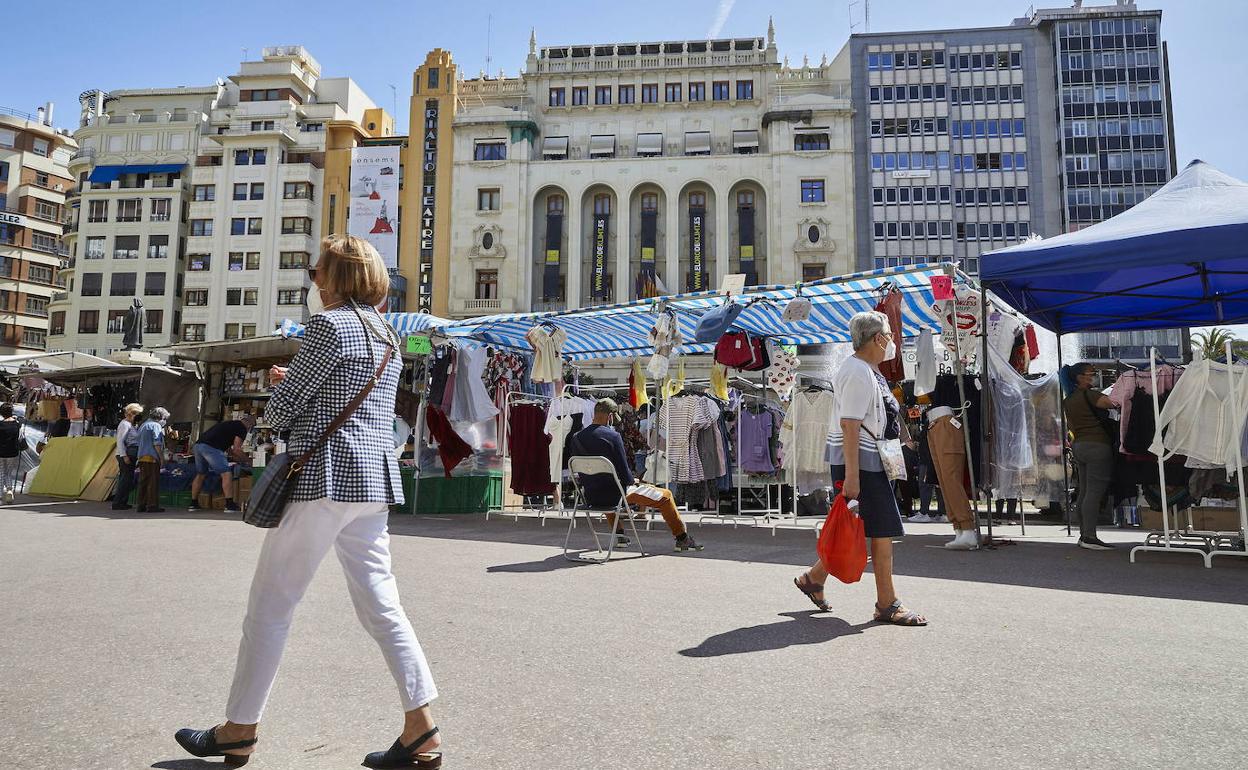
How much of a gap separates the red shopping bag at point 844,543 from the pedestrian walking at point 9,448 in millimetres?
15137

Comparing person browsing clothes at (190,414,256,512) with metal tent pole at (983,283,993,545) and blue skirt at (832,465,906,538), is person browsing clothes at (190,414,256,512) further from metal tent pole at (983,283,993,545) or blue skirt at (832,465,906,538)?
blue skirt at (832,465,906,538)

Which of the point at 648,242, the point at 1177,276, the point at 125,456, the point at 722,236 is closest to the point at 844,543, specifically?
the point at 1177,276

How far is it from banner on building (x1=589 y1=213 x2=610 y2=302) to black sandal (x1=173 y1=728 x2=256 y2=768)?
48.4m

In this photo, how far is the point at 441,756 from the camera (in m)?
2.66

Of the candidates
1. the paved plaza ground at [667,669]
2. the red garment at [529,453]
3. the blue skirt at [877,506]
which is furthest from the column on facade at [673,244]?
the blue skirt at [877,506]

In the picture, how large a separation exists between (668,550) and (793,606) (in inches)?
133

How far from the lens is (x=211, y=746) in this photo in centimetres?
264

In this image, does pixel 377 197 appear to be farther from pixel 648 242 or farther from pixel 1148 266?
pixel 1148 266

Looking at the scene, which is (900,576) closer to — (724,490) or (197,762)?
(197,762)

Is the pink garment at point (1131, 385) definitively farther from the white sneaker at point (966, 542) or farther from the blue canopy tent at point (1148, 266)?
the white sneaker at point (966, 542)

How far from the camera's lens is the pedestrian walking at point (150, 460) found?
1375cm

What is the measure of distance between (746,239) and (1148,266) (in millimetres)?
43614

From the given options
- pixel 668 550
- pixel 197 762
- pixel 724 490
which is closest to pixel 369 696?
pixel 197 762

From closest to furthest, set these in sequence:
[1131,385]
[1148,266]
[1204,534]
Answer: [1148,266] → [1204,534] → [1131,385]
